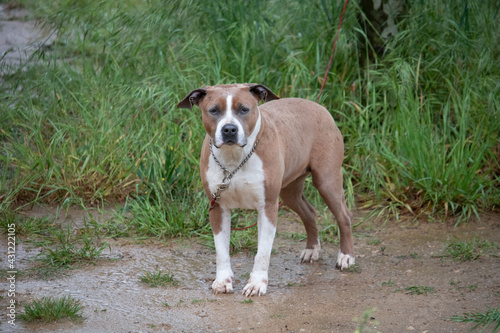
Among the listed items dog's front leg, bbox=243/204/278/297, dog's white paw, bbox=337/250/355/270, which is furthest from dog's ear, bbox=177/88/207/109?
dog's white paw, bbox=337/250/355/270

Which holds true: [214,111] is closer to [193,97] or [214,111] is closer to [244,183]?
[193,97]

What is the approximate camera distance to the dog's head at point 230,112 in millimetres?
3785

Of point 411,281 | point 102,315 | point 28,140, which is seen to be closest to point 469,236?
point 411,281

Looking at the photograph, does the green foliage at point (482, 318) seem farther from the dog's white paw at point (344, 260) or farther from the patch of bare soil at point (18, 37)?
the patch of bare soil at point (18, 37)

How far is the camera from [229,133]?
3.77 meters

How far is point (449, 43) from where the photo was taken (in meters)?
6.44

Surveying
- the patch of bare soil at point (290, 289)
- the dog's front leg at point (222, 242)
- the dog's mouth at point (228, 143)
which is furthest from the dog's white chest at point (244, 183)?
the patch of bare soil at point (290, 289)

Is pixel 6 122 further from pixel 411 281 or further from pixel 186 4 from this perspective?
pixel 411 281

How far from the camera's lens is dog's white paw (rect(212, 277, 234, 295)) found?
4090 millimetres

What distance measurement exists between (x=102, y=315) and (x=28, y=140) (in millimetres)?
3077

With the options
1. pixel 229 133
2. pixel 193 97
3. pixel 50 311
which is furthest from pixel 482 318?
pixel 50 311

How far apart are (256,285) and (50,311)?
133cm

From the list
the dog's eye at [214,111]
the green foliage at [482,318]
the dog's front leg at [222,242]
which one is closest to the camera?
the green foliage at [482,318]

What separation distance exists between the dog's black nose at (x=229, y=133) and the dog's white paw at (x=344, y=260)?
1.47 metres
